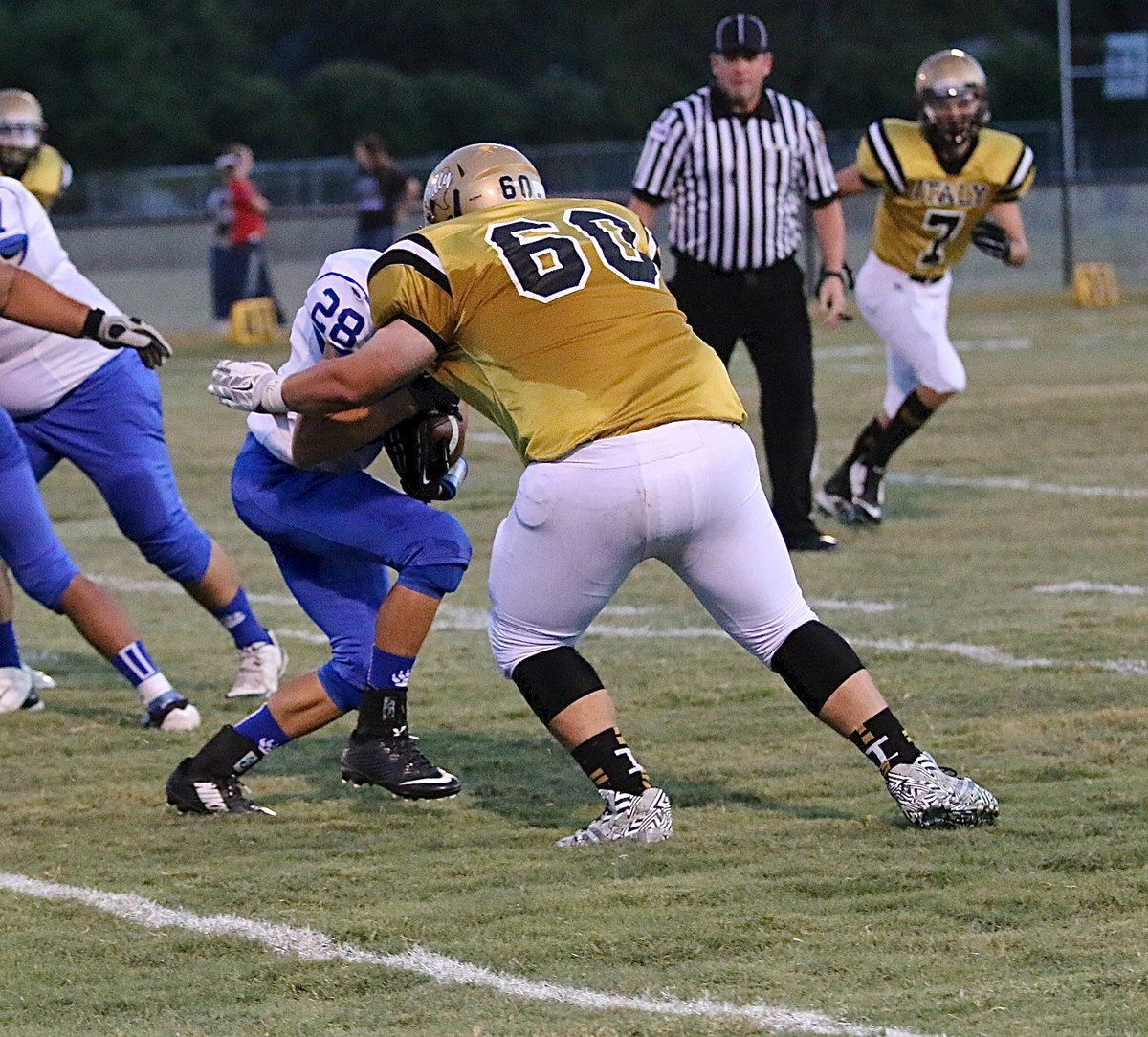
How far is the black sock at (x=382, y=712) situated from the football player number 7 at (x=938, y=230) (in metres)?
4.97

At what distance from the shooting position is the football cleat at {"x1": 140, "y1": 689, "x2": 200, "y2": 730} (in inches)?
250

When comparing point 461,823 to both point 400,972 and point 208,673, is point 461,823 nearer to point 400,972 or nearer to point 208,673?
point 400,972

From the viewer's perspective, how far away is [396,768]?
5.35m

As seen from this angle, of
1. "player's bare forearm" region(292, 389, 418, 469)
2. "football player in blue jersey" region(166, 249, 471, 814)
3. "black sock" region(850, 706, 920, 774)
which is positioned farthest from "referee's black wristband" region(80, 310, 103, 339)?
"black sock" region(850, 706, 920, 774)

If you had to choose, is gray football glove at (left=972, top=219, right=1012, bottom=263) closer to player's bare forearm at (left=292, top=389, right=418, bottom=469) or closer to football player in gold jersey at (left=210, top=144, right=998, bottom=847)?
football player in gold jersey at (left=210, top=144, right=998, bottom=847)

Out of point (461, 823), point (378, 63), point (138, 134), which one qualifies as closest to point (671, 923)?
point (461, 823)

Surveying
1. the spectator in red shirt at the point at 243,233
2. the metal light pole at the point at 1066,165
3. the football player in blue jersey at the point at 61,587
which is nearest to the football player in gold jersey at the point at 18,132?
the football player in blue jersey at the point at 61,587

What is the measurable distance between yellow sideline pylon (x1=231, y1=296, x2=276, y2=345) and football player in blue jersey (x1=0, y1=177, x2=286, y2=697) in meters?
14.2

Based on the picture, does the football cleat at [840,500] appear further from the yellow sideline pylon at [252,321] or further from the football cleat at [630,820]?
the yellow sideline pylon at [252,321]

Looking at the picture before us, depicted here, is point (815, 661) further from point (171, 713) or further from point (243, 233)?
point (243, 233)

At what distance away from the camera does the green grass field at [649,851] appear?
3.94 m

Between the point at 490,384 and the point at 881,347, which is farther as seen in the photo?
the point at 881,347

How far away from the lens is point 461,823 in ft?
17.2

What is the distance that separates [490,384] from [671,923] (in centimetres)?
112
